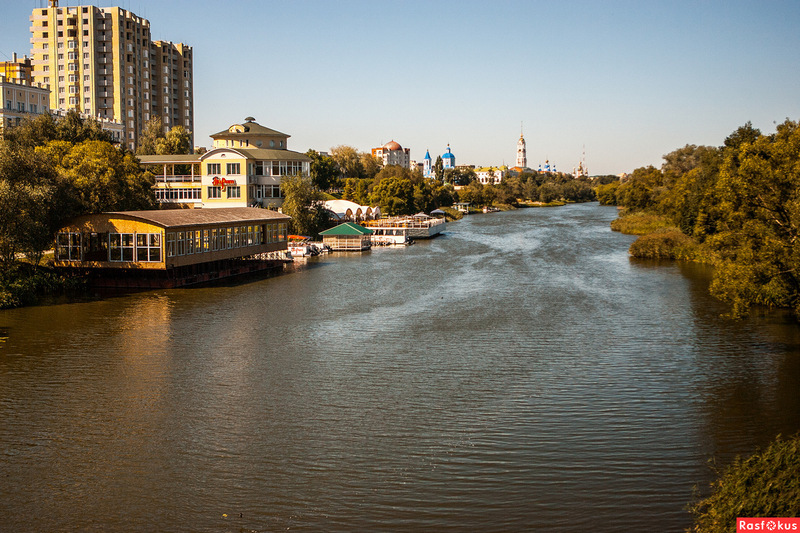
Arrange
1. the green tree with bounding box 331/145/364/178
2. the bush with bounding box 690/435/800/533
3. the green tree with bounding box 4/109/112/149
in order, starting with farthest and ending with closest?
the green tree with bounding box 331/145/364/178
the green tree with bounding box 4/109/112/149
the bush with bounding box 690/435/800/533

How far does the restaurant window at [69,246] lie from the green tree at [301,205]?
23.3 metres

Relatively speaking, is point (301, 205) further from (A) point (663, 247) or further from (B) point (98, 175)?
(A) point (663, 247)

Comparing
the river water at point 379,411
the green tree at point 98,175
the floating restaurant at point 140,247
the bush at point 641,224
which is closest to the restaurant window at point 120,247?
the floating restaurant at point 140,247

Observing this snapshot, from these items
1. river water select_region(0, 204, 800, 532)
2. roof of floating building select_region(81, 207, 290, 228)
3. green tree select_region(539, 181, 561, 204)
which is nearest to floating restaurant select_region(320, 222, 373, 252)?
roof of floating building select_region(81, 207, 290, 228)

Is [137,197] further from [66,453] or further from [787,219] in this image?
[787,219]

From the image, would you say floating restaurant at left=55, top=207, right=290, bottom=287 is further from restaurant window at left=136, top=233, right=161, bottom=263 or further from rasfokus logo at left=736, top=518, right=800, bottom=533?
rasfokus logo at left=736, top=518, right=800, bottom=533

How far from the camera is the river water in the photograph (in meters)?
11.5

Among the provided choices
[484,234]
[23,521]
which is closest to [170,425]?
[23,521]

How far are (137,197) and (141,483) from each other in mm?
31122

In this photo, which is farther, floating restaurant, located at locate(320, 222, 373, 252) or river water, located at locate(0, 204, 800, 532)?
floating restaurant, located at locate(320, 222, 373, 252)

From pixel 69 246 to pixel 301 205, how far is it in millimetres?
24534

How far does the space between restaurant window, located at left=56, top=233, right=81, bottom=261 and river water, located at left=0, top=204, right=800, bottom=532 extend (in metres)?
4.89

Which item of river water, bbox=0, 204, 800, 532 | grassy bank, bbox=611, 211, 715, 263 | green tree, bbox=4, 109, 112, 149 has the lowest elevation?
river water, bbox=0, 204, 800, 532

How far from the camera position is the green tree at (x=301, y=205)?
56.2 meters
